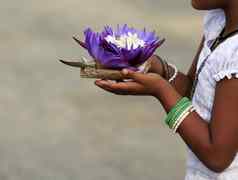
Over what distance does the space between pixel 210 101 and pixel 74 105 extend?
9.25 ft

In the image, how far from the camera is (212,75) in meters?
2.35

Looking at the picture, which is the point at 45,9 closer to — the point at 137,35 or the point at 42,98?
the point at 42,98

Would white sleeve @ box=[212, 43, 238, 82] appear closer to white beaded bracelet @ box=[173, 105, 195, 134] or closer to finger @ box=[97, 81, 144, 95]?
white beaded bracelet @ box=[173, 105, 195, 134]

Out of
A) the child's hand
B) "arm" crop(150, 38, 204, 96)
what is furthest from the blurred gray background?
the child's hand

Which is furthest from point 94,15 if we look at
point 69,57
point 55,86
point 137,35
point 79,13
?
point 137,35

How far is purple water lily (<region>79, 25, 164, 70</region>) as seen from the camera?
7.68ft

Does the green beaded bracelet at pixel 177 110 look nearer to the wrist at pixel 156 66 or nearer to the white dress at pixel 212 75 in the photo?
the white dress at pixel 212 75

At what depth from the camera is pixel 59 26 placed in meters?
6.27

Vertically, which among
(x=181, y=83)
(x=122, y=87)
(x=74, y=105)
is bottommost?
(x=74, y=105)

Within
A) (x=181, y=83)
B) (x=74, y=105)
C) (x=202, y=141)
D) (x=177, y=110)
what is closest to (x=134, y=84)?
(x=177, y=110)

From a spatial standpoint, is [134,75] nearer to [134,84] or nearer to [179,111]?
[134,84]

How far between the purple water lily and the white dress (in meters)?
0.16

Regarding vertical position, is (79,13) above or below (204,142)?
below

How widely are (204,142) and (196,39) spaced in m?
3.74
